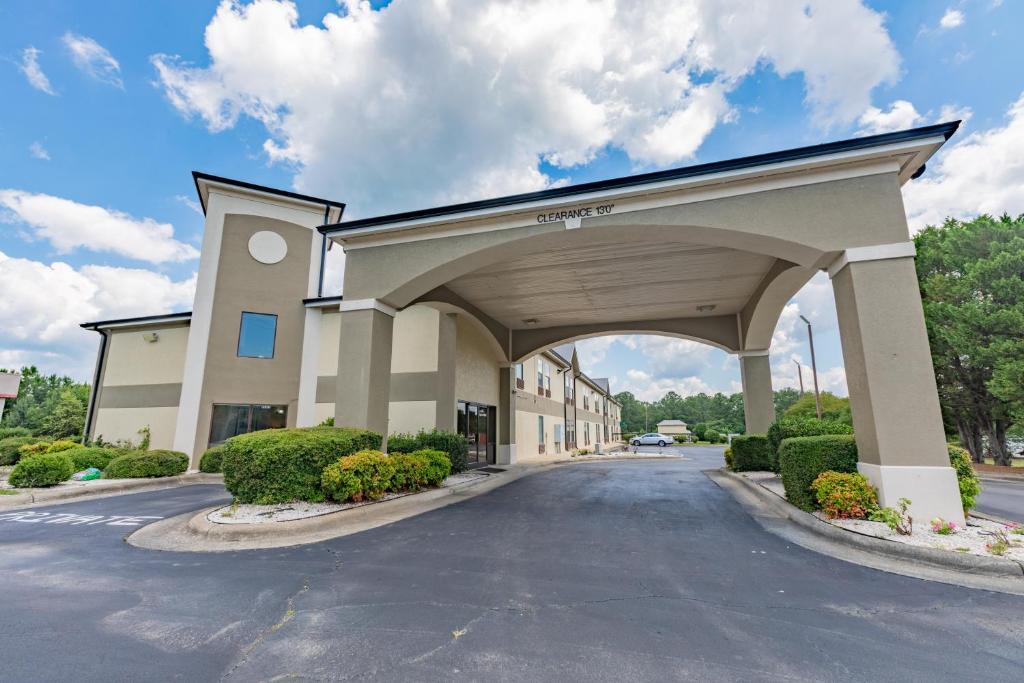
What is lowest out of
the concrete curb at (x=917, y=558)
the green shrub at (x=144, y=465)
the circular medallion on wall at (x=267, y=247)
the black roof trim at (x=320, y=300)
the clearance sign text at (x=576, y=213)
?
the concrete curb at (x=917, y=558)

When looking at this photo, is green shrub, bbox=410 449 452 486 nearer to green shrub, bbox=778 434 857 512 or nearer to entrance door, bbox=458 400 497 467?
entrance door, bbox=458 400 497 467

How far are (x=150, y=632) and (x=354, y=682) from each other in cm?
191

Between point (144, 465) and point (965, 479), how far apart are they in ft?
58.0

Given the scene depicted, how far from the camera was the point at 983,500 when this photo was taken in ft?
30.7

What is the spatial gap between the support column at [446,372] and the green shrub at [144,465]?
7.60 m

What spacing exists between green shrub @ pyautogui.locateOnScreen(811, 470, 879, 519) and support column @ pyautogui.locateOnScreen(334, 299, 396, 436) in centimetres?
817

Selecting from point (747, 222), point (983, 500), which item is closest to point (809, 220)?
point (747, 222)

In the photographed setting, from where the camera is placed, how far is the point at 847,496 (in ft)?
20.7

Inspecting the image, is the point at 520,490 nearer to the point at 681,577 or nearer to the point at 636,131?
the point at 681,577

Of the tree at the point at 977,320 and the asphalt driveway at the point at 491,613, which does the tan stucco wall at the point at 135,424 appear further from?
the tree at the point at 977,320

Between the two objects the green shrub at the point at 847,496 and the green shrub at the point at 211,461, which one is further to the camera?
the green shrub at the point at 211,461

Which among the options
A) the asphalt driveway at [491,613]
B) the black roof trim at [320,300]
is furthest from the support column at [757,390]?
the black roof trim at [320,300]

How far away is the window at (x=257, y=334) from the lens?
50.3 ft

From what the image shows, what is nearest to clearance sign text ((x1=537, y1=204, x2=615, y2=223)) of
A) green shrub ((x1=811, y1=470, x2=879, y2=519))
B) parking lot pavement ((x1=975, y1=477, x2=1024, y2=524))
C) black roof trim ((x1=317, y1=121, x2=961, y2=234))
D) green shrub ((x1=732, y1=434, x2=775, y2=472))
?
black roof trim ((x1=317, y1=121, x2=961, y2=234))
